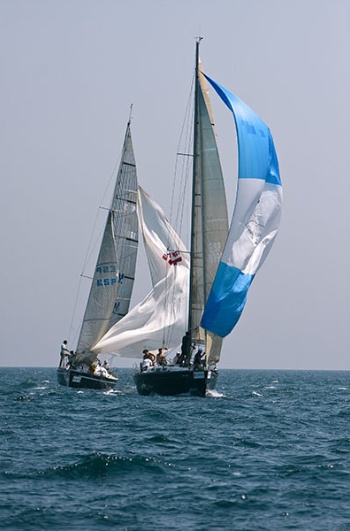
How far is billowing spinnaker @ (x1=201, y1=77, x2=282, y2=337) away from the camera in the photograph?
37.3 metres

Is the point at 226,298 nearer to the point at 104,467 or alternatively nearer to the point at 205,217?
the point at 205,217

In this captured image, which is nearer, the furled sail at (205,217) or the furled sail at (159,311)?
the furled sail at (205,217)

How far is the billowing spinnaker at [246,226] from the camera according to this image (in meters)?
37.3

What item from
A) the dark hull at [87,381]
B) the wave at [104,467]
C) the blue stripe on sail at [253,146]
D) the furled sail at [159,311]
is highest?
the blue stripe on sail at [253,146]

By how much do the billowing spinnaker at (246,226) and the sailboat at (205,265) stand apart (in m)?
0.04

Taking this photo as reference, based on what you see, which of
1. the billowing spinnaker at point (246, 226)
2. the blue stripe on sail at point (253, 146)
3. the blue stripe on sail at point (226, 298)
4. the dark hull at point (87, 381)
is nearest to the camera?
the blue stripe on sail at point (226, 298)

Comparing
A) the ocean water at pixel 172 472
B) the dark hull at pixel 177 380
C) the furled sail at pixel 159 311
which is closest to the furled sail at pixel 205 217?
the dark hull at pixel 177 380

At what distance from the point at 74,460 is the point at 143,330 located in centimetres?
2384

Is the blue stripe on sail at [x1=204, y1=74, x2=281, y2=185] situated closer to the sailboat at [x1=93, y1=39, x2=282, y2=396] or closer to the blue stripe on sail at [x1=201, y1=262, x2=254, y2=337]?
the sailboat at [x1=93, y1=39, x2=282, y2=396]

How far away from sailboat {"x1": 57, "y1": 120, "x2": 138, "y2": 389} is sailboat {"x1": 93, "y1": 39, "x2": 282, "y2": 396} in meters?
4.22

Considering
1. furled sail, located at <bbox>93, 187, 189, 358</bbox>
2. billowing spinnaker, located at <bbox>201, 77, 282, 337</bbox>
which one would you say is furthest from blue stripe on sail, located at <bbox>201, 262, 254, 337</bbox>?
furled sail, located at <bbox>93, 187, 189, 358</bbox>

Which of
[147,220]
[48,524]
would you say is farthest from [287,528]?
[147,220]

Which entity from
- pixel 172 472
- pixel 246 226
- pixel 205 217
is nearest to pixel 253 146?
pixel 246 226

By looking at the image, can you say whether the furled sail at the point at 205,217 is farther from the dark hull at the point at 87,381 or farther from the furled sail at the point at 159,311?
the dark hull at the point at 87,381
